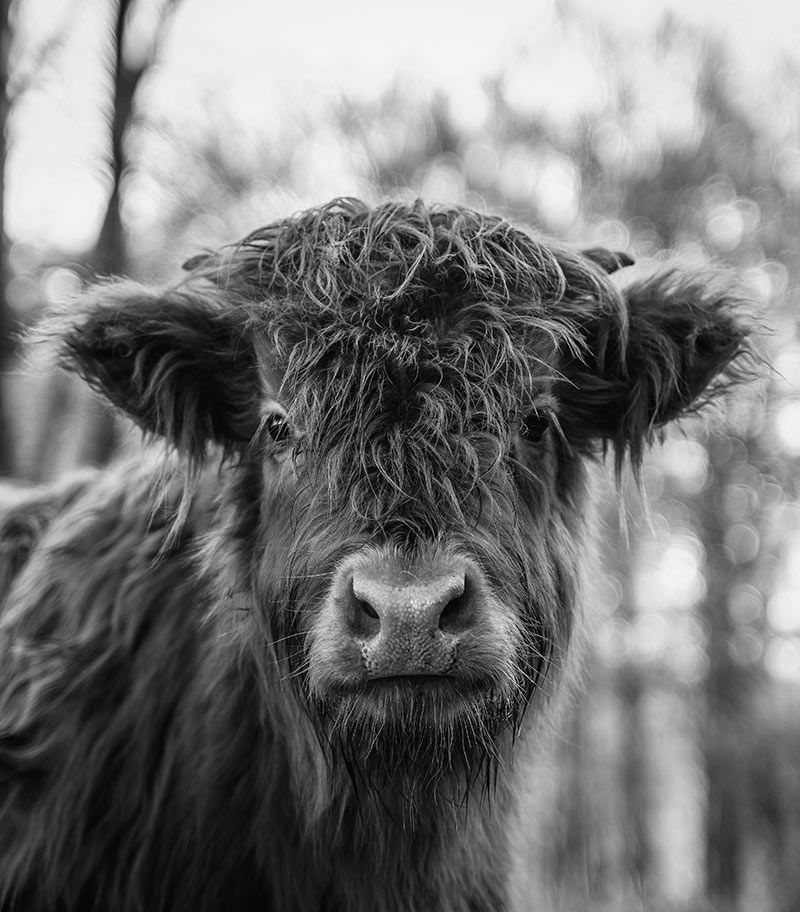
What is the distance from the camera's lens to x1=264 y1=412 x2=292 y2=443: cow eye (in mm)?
2824

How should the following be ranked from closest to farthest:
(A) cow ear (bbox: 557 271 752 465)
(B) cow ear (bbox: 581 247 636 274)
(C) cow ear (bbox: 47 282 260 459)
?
(C) cow ear (bbox: 47 282 260 459) → (A) cow ear (bbox: 557 271 752 465) → (B) cow ear (bbox: 581 247 636 274)

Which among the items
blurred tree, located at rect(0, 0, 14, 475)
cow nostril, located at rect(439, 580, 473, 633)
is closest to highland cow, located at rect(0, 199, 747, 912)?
cow nostril, located at rect(439, 580, 473, 633)

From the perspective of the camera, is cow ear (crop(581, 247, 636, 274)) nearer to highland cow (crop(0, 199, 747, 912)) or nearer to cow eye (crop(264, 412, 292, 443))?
highland cow (crop(0, 199, 747, 912))

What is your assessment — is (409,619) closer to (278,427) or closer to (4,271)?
(278,427)

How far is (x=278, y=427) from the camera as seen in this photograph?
2.84 m

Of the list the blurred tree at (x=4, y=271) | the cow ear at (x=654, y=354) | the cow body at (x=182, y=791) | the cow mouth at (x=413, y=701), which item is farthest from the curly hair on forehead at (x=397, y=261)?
the blurred tree at (x=4, y=271)

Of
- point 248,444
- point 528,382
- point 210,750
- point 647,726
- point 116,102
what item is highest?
point 116,102

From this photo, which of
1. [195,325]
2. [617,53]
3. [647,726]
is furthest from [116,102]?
[647,726]

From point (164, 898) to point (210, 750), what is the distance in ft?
1.38

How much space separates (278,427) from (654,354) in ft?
4.00

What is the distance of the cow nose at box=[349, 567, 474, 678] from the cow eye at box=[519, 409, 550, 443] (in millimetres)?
723

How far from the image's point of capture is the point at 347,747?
Result: 8.61 feet

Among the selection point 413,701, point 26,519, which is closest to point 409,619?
point 413,701

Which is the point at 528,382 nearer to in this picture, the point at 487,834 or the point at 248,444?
the point at 248,444
